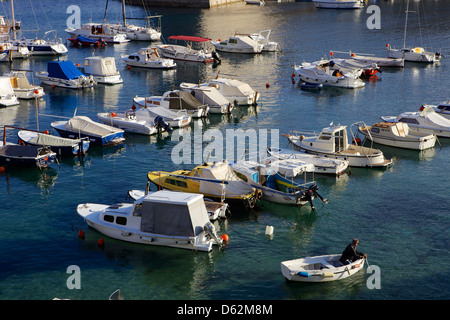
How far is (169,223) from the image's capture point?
120 feet

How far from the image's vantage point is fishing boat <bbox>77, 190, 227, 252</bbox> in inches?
1427

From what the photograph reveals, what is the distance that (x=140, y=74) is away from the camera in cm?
9031

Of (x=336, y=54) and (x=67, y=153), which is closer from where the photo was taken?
(x=67, y=153)

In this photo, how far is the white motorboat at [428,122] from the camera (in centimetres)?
6000

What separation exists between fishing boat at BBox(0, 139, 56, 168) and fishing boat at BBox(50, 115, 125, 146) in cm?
512

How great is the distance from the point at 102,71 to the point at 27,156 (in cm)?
3385

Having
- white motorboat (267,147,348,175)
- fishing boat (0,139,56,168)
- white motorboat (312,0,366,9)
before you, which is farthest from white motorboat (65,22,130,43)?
white motorboat (267,147,348,175)

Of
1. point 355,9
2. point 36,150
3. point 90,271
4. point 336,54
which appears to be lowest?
point 90,271

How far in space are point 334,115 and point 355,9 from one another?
100271mm

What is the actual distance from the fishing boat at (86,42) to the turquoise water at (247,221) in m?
31.6

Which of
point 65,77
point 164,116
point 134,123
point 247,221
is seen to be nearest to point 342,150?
point 247,221

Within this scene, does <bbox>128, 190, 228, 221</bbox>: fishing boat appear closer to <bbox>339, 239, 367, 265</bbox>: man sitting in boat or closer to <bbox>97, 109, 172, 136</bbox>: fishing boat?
<bbox>339, 239, 367, 265</bbox>: man sitting in boat

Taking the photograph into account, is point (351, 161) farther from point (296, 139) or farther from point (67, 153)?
point (67, 153)

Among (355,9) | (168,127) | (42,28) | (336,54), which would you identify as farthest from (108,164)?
(355,9)
